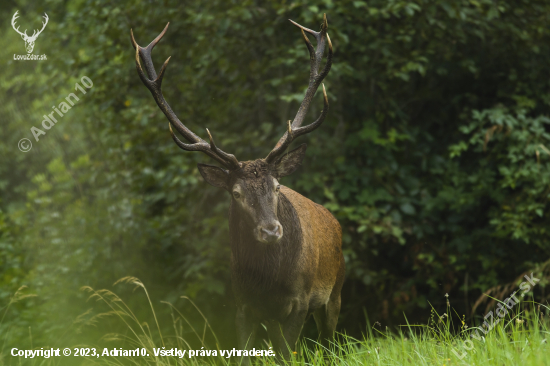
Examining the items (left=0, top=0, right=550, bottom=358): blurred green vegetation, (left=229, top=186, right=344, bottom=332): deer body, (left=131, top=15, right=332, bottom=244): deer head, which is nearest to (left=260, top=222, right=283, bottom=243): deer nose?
(left=131, top=15, right=332, bottom=244): deer head

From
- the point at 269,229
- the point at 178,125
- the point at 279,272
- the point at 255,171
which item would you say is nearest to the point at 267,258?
the point at 279,272

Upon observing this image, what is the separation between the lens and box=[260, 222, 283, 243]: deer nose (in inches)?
100

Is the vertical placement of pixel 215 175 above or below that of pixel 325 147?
above

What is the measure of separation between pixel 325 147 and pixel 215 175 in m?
2.36

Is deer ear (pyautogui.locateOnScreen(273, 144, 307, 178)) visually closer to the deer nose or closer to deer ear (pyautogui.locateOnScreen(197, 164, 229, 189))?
deer ear (pyautogui.locateOnScreen(197, 164, 229, 189))

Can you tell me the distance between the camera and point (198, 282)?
16.6 ft

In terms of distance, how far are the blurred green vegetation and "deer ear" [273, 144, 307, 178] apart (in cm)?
183

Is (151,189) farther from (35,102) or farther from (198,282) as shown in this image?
(35,102)

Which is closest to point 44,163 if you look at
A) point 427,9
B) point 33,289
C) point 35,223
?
point 35,223

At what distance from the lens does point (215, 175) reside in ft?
9.57

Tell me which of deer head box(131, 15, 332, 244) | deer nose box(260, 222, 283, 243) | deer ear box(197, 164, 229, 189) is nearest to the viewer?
deer nose box(260, 222, 283, 243)

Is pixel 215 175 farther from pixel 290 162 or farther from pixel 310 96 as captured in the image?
pixel 310 96

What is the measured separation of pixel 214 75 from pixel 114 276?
2384 mm

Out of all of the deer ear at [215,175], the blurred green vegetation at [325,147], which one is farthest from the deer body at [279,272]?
the blurred green vegetation at [325,147]
